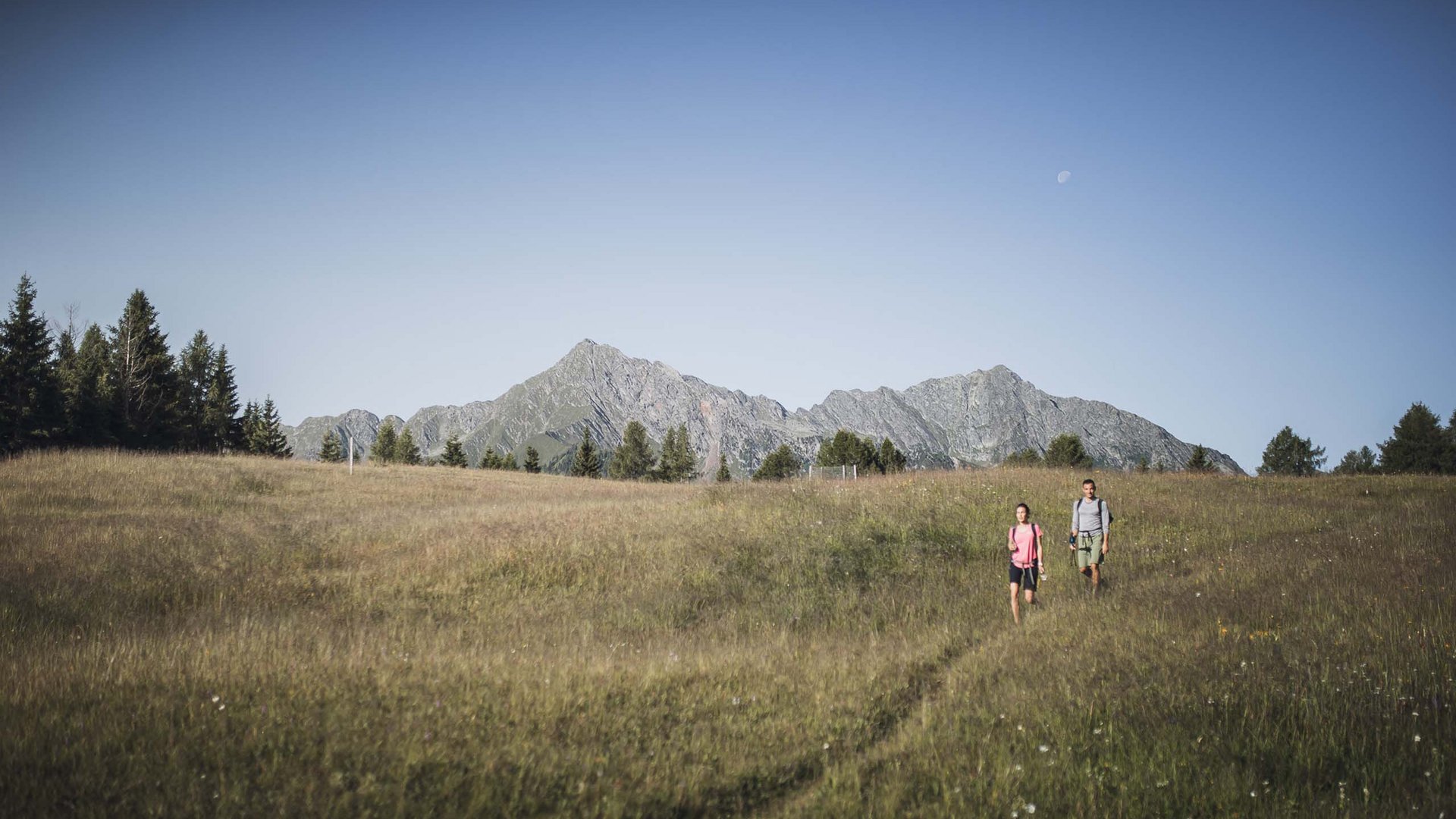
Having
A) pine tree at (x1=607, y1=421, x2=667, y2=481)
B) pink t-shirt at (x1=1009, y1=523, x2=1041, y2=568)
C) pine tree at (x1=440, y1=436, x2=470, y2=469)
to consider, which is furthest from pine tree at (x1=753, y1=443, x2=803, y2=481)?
pink t-shirt at (x1=1009, y1=523, x2=1041, y2=568)

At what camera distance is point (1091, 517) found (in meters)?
14.2

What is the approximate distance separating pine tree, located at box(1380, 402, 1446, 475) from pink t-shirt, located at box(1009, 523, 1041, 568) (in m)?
81.0

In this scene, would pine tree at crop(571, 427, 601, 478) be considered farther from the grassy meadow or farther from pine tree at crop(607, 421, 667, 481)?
the grassy meadow

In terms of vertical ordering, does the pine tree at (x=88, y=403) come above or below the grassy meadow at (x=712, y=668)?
above

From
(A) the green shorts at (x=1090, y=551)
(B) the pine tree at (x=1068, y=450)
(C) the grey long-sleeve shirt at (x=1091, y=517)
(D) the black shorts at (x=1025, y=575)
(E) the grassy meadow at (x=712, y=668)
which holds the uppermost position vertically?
(B) the pine tree at (x=1068, y=450)

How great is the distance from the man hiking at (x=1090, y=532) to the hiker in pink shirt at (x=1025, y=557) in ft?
6.25

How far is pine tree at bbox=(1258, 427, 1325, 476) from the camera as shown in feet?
316

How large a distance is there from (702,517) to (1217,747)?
14.9 metres

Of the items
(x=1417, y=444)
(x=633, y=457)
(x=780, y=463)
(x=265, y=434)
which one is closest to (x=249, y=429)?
(x=265, y=434)

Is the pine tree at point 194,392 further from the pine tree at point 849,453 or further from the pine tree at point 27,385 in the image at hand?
the pine tree at point 849,453

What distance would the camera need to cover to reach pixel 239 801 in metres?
4.61

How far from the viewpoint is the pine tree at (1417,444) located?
6662cm

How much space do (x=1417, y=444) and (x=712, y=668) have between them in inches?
3615

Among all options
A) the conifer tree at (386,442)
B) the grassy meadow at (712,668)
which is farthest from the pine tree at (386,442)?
the grassy meadow at (712,668)
